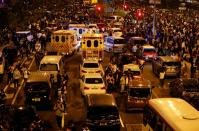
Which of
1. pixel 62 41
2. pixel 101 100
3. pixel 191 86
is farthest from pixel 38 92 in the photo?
pixel 62 41

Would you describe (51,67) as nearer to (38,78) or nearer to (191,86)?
(38,78)

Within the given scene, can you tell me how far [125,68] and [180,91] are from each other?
16.9ft

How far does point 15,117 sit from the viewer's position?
18297 mm

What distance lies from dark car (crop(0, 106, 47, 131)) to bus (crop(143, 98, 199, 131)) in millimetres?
4110

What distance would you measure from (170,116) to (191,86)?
1005cm

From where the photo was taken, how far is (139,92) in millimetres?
22281

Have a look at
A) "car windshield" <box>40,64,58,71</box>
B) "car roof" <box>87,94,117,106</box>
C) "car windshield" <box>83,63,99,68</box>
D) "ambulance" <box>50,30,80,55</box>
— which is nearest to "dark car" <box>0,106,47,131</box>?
"car roof" <box>87,94,117,106</box>

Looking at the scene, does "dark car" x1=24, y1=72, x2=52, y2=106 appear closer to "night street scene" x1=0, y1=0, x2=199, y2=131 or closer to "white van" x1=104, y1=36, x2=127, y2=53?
"night street scene" x1=0, y1=0, x2=199, y2=131

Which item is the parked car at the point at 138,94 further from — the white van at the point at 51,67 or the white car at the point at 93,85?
the white van at the point at 51,67

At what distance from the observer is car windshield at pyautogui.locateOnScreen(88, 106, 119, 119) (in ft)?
59.3

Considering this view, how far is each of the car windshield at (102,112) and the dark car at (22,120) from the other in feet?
6.32

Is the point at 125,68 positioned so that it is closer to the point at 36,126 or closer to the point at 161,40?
the point at 36,126

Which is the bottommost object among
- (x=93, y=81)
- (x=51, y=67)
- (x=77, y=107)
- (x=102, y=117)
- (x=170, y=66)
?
(x=77, y=107)

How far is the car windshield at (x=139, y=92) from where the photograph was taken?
2216 centimetres
